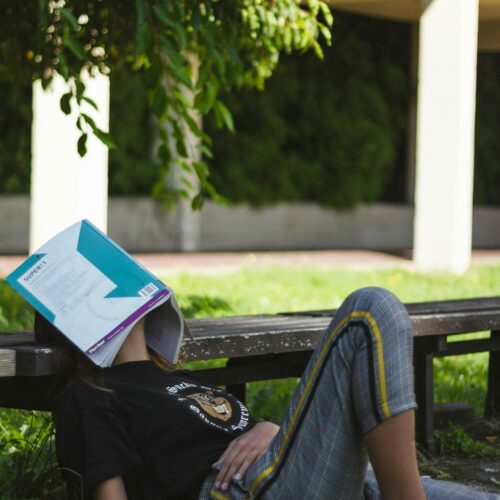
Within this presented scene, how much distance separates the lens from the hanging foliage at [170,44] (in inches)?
156

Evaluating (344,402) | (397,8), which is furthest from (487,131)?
(344,402)

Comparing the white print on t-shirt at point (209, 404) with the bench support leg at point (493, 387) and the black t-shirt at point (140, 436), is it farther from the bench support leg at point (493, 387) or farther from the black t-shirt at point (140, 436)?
the bench support leg at point (493, 387)

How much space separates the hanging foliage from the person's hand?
1590 mm

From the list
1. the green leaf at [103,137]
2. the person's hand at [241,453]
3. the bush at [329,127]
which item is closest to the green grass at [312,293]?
the green leaf at [103,137]

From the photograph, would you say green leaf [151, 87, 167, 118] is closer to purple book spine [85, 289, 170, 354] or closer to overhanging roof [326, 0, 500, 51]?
purple book spine [85, 289, 170, 354]

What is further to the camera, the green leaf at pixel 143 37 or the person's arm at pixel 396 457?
the green leaf at pixel 143 37

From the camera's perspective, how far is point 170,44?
3852mm

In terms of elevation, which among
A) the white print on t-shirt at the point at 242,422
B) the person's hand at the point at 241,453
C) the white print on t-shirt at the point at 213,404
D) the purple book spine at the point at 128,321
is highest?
the purple book spine at the point at 128,321

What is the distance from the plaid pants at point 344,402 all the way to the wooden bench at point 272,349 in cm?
67

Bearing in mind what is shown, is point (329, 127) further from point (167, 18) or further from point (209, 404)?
point (209, 404)

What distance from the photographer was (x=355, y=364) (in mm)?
2150

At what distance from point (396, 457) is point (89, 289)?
858 millimetres

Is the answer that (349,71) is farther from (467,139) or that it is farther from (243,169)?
(467,139)

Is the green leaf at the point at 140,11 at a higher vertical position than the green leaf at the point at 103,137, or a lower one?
higher
